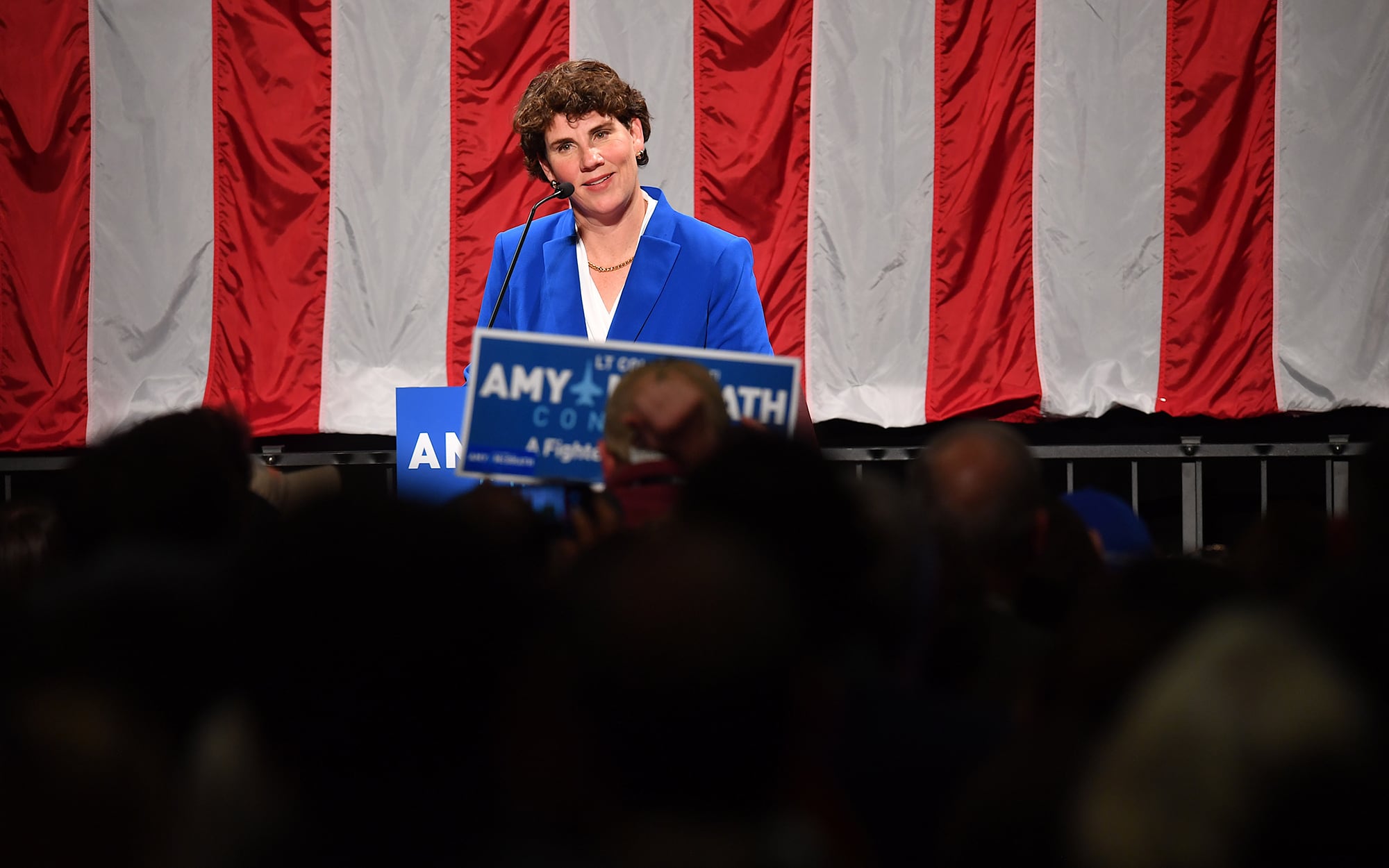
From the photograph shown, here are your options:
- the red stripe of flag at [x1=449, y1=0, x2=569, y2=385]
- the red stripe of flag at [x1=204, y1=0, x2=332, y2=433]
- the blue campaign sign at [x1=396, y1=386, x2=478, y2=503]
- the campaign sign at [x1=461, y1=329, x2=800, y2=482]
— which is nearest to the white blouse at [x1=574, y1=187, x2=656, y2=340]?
the blue campaign sign at [x1=396, y1=386, x2=478, y2=503]

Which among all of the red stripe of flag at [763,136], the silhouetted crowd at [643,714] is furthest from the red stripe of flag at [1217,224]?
the silhouetted crowd at [643,714]

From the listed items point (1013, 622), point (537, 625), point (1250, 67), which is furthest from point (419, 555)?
point (1250, 67)

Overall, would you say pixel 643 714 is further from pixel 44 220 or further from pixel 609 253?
pixel 44 220

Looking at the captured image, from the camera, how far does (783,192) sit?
4.47m

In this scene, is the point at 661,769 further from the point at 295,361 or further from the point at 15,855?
the point at 295,361

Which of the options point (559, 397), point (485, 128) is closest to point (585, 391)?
point (559, 397)

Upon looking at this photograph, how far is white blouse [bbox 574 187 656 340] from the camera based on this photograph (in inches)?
120

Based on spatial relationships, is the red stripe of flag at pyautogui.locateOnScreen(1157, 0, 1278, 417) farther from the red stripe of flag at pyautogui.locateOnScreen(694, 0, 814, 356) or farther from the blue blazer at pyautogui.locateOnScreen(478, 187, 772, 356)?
the blue blazer at pyautogui.locateOnScreen(478, 187, 772, 356)

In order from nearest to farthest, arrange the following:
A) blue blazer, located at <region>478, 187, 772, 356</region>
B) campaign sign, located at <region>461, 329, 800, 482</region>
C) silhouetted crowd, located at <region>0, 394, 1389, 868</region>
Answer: silhouetted crowd, located at <region>0, 394, 1389, 868</region> < campaign sign, located at <region>461, 329, 800, 482</region> < blue blazer, located at <region>478, 187, 772, 356</region>

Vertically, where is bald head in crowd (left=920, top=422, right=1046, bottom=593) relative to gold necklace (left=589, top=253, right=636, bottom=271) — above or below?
below

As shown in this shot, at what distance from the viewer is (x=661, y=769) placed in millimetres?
853

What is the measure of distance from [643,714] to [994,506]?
1.03m

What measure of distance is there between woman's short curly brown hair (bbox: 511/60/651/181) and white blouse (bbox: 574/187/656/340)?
25cm

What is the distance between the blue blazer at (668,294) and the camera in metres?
2.99
